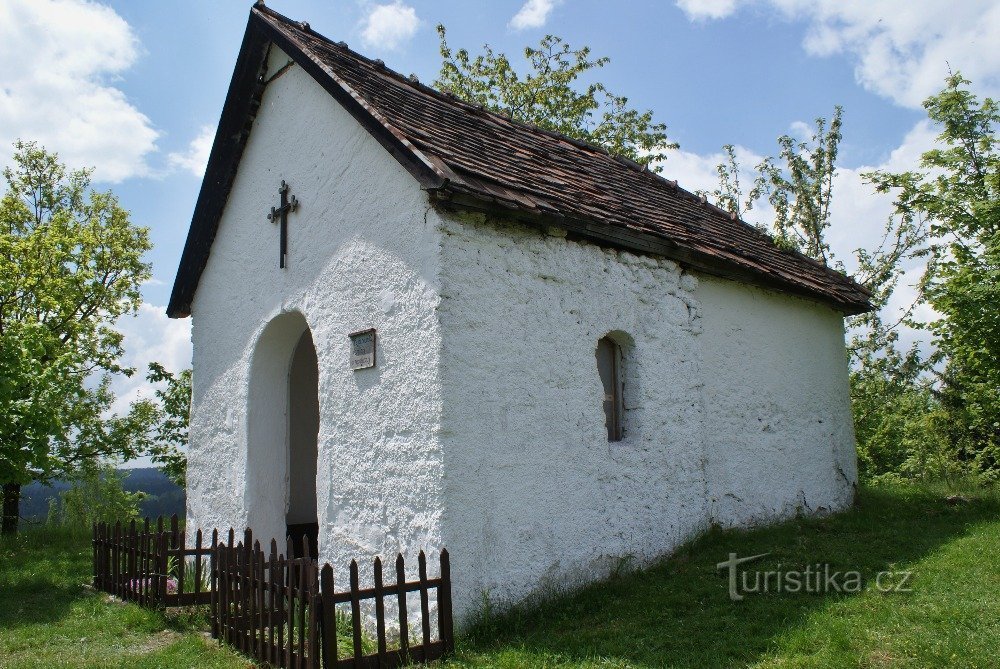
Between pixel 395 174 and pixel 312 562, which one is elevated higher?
pixel 395 174

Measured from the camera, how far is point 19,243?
1642 cm

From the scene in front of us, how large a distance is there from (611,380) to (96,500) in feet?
52.2

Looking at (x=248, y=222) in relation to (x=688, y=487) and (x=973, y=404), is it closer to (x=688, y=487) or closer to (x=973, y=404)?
(x=688, y=487)

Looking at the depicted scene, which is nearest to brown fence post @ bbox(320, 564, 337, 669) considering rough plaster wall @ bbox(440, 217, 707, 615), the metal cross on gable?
rough plaster wall @ bbox(440, 217, 707, 615)

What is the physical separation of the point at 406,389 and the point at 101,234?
16.2 meters

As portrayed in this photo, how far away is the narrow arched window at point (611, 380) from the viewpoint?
722cm

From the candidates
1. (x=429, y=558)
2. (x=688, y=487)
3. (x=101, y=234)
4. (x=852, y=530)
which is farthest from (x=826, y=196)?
(x=101, y=234)

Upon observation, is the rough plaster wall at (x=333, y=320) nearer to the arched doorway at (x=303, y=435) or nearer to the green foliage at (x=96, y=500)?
the arched doorway at (x=303, y=435)

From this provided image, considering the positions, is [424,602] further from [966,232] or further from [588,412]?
[966,232]

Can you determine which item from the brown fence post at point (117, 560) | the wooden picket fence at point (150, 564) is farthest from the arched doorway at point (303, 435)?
the brown fence post at point (117, 560)

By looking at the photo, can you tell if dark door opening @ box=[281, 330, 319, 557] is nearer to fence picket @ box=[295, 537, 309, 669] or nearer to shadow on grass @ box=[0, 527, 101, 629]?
shadow on grass @ box=[0, 527, 101, 629]

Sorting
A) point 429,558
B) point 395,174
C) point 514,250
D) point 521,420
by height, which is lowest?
point 429,558

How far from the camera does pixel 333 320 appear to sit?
6.69m

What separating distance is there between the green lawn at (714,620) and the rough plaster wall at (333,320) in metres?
1.21
